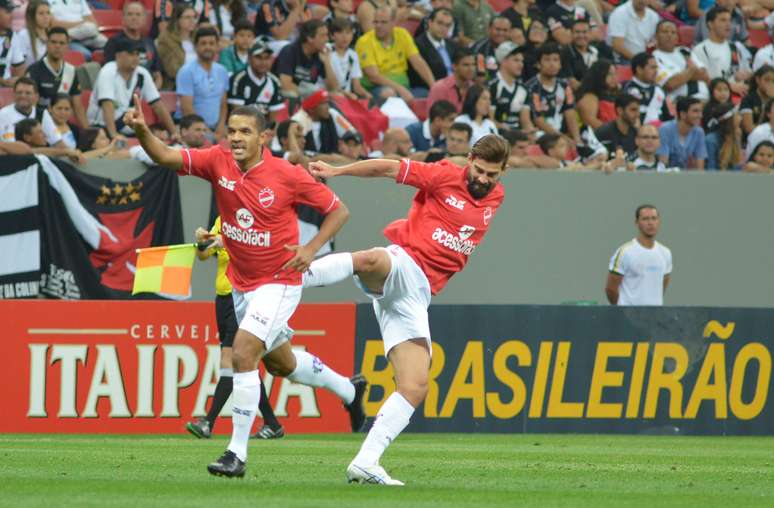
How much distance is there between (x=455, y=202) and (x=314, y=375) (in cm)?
224

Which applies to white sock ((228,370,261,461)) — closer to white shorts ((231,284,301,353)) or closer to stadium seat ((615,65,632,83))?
white shorts ((231,284,301,353))

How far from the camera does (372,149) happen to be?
18.5 metres

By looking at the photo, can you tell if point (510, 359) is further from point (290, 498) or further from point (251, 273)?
point (290, 498)

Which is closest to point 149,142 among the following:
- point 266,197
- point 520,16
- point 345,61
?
point 266,197

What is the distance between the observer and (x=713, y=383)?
16.4m

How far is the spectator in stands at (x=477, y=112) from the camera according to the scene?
1791 centimetres

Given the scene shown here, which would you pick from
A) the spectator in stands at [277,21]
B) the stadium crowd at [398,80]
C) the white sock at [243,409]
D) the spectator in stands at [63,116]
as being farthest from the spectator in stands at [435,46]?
the white sock at [243,409]

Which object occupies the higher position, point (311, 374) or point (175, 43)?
point (311, 374)

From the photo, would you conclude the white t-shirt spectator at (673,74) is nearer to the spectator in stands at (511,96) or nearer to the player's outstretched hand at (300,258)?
the spectator in stands at (511,96)

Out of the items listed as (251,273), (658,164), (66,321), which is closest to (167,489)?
(251,273)

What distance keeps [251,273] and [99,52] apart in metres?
9.23

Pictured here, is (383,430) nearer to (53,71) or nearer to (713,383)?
(713,383)

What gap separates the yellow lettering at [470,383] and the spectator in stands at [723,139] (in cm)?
580

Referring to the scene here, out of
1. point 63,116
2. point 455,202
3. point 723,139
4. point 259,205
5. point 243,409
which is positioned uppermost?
point 455,202
